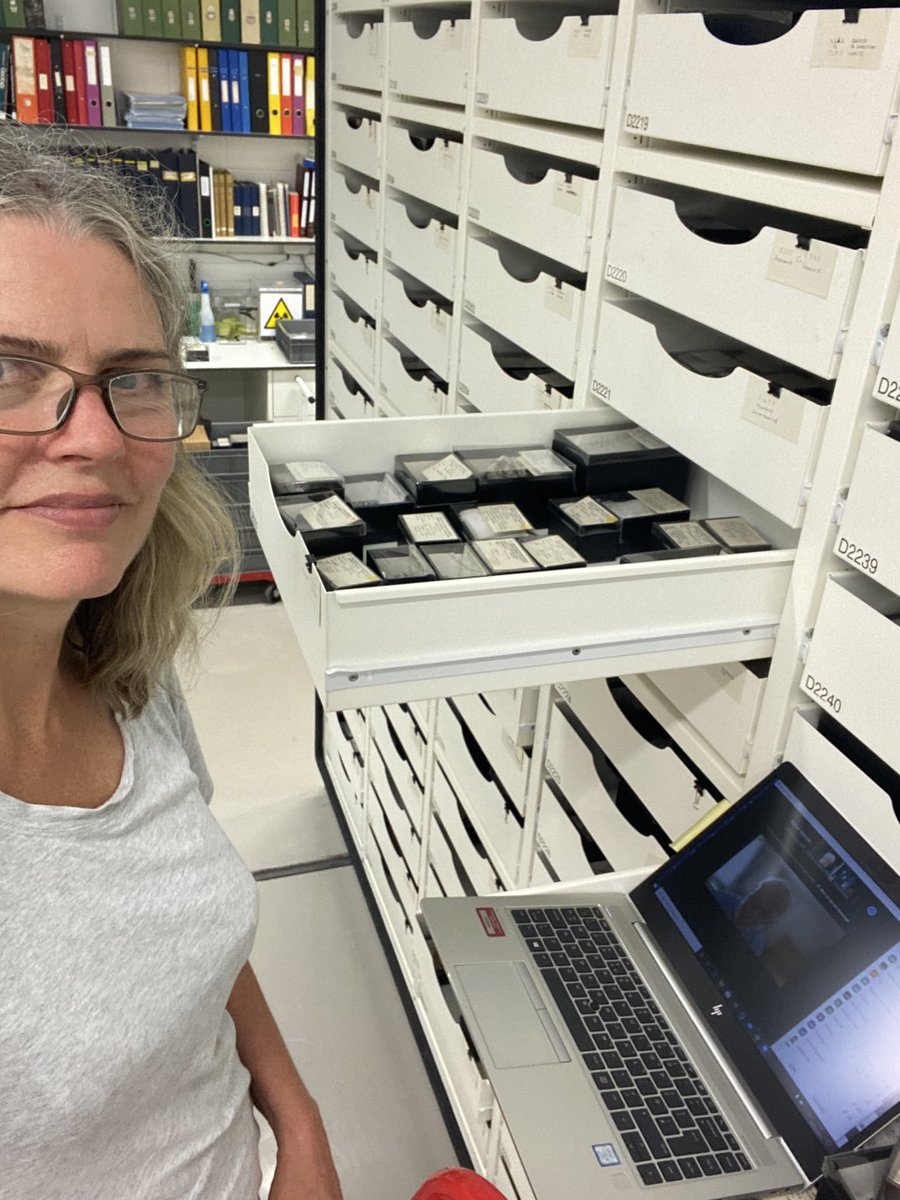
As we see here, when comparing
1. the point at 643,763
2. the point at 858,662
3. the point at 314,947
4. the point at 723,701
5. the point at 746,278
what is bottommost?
the point at 314,947

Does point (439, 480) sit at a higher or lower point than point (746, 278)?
lower

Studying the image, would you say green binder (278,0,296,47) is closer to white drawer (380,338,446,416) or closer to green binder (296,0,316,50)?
green binder (296,0,316,50)

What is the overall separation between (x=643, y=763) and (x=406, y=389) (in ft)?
3.20

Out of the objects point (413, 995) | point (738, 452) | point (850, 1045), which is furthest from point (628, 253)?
point (413, 995)

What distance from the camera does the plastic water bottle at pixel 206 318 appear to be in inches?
146

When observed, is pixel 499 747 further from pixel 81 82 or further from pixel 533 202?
pixel 81 82

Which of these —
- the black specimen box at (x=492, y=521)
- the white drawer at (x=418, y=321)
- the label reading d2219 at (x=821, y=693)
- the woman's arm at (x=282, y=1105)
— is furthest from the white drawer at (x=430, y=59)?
the woman's arm at (x=282, y=1105)

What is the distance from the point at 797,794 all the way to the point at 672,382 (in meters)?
0.44

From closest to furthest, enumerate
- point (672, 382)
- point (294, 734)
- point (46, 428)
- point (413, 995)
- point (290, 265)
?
point (46, 428) < point (672, 382) < point (413, 995) < point (294, 734) < point (290, 265)

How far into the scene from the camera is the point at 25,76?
3.22 meters

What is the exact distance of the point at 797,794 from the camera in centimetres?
92

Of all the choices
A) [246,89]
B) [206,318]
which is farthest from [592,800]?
[246,89]

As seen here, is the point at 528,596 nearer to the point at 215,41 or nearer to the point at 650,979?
the point at 650,979

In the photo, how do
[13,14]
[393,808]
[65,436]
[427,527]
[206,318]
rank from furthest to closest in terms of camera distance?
[206,318], [13,14], [393,808], [427,527], [65,436]
